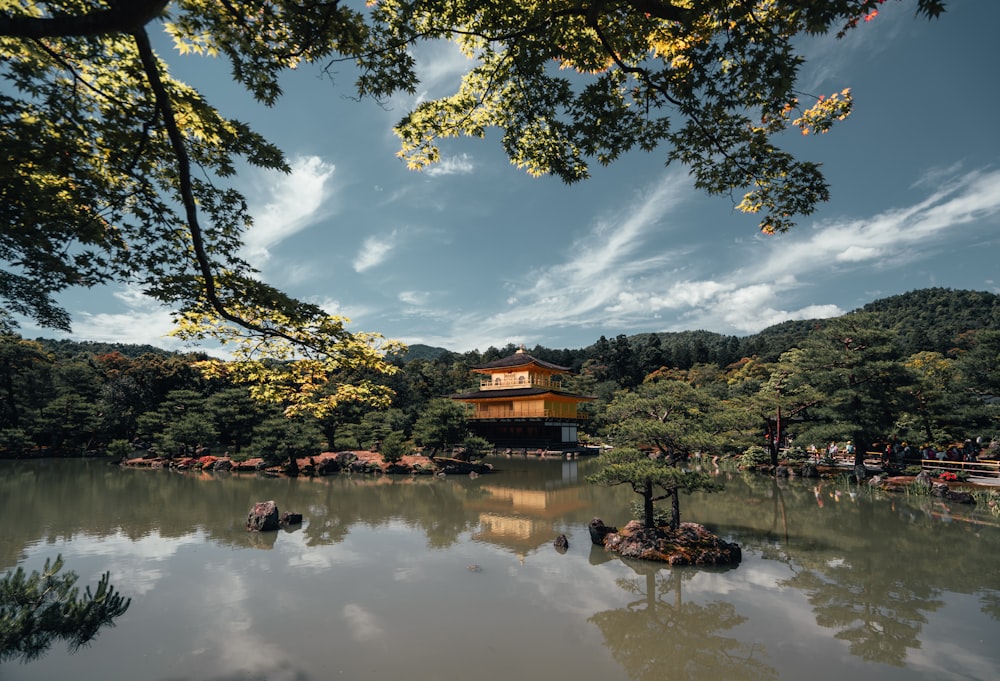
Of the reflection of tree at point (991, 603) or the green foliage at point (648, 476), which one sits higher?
the green foliage at point (648, 476)

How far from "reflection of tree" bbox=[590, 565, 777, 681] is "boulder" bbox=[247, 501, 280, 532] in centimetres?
749

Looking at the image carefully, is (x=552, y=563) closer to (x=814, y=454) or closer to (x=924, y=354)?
(x=814, y=454)

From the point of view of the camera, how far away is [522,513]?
Result: 11.6 meters

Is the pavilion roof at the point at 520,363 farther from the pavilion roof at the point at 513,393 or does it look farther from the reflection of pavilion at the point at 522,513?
the reflection of pavilion at the point at 522,513

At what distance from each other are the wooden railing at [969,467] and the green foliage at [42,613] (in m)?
21.7

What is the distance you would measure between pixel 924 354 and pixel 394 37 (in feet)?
118

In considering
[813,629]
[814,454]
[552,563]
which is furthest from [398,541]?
[814,454]

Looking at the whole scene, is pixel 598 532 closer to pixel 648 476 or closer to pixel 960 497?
pixel 648 476

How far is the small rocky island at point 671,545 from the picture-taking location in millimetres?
7383

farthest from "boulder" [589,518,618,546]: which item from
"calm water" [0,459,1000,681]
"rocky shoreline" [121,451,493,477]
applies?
"rocky shoreline" [121,451,493,477]

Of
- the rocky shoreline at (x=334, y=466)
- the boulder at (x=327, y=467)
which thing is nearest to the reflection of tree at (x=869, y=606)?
the rocky shoreline at (x=334, y=466)

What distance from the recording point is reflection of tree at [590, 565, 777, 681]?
14.5ft

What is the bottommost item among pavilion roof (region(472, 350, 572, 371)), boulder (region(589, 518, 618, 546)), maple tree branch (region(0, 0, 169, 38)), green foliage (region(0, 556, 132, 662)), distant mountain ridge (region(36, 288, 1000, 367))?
boulder (region(589, 518, 618, 546))

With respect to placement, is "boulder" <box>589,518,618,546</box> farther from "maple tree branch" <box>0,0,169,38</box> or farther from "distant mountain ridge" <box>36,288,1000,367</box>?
"distant mountain ridge" <box>36,288,1000,367</box>
